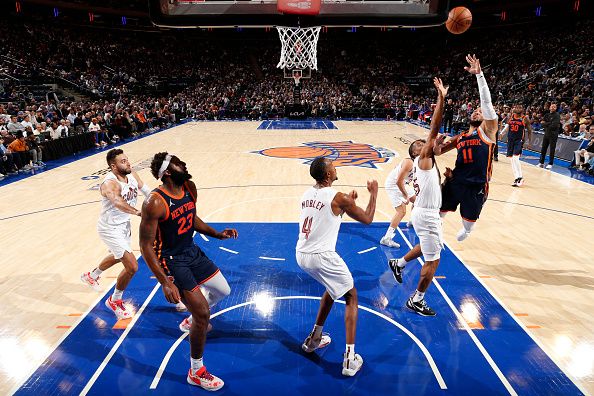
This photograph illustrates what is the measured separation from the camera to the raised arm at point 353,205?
3545 mm

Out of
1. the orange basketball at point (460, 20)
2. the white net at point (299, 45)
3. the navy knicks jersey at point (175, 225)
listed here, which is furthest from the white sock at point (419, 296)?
the white net at point (299, 45)

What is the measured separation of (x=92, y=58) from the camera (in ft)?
108

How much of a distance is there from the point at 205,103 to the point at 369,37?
731 inches

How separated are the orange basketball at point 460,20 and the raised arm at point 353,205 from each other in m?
6.17

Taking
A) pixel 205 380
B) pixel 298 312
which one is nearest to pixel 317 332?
pixel 298 312

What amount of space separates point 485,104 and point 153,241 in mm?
3970

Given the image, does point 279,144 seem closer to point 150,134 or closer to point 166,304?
point 150,134

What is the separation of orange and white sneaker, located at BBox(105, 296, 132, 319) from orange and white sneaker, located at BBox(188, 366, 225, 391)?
1.48 meters

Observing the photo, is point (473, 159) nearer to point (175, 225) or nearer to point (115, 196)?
point (175, 225)

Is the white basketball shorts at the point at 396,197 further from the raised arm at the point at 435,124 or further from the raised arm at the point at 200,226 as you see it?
the raised arm at the point at 200,226

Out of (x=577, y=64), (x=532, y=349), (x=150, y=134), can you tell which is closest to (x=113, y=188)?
(x=532, y=349)

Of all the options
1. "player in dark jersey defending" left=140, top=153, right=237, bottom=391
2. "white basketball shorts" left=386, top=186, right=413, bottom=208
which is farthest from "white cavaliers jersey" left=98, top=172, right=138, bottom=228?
"white basketball shorts" left=386, top=186, right=413, bottom=208

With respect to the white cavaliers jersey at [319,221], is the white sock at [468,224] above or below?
below

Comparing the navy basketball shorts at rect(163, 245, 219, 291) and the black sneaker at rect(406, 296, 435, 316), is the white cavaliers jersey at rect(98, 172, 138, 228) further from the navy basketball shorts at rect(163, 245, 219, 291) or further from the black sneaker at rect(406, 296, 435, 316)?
the black sneaker at rect(406, 296, 435, 316)
